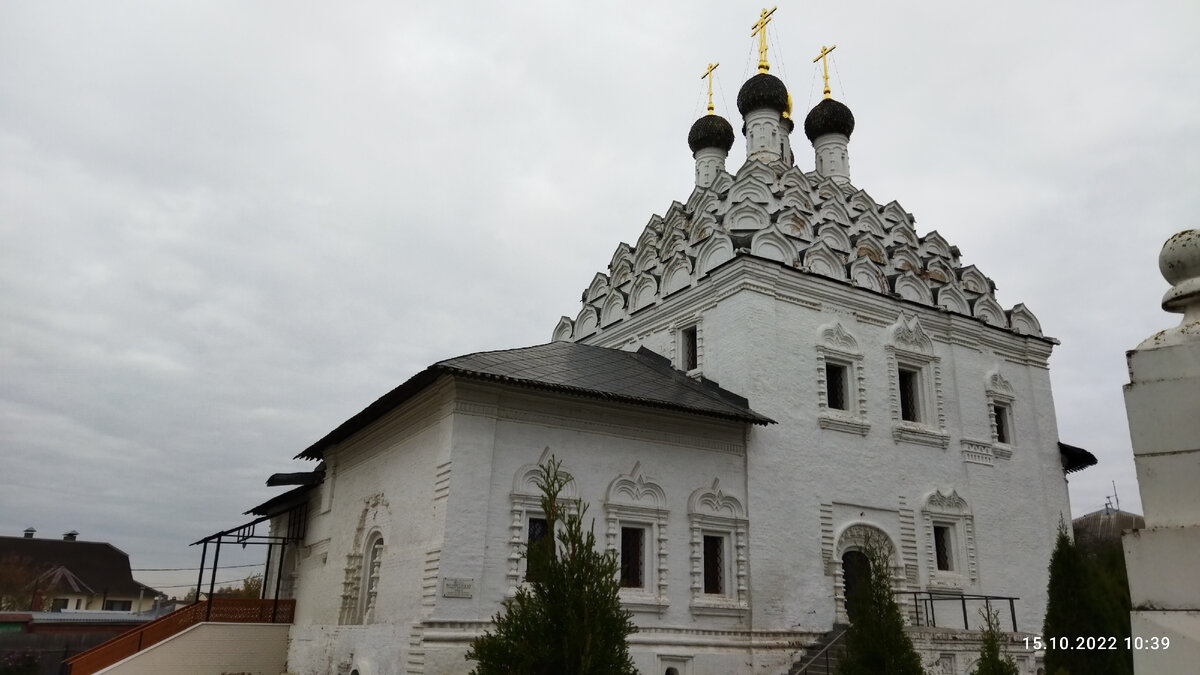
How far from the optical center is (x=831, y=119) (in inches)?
694

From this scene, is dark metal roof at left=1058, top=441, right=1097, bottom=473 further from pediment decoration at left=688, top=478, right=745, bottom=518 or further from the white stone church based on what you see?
pediment decoration at left=688, top=478, right=745, bottom=518

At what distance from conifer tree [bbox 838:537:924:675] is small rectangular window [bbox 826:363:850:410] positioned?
520 cm

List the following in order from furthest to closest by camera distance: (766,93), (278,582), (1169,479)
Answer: (766,93) < (278,582) < (1169,479)

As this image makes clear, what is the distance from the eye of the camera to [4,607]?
32.0m

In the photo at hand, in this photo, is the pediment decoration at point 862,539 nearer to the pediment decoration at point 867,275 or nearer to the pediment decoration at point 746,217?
the pediment decoration at point 867,275

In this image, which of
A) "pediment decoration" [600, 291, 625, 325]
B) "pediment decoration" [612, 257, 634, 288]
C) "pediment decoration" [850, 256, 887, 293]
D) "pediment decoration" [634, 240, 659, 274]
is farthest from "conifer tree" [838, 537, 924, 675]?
"pediment decoration" [612, 257, 634, 288]

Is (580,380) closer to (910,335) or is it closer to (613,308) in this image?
(613,308)

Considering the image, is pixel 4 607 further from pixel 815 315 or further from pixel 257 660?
pixel 815 315

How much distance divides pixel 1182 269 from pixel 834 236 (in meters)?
12.5

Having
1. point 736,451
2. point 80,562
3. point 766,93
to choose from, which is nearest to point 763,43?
point 766,93

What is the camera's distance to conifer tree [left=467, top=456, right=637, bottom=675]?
547 cm

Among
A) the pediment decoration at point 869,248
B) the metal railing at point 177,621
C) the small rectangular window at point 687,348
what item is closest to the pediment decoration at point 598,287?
the small rectangular window at point 687,348

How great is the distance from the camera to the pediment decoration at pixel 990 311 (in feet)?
52.0

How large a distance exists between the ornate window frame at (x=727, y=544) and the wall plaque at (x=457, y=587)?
117 inches
